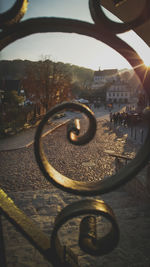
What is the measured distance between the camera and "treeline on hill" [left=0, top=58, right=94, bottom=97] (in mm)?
23128

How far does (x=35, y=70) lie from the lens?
22078mm

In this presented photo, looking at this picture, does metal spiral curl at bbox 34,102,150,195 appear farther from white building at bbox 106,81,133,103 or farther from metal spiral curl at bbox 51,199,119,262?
white building at bbox 106,81,133,103

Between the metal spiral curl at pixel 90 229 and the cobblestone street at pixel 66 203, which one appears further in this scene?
the cobblestone street at pixel 66 203

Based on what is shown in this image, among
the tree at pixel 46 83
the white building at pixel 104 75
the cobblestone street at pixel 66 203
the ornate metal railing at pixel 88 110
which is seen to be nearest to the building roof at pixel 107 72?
the white building at pixel 104 75

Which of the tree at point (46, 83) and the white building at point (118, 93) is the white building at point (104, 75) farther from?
the tree at point (46, 83)

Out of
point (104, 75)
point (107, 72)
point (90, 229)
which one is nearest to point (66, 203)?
point (90, 229)

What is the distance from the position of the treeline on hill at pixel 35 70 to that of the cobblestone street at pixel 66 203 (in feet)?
54.2

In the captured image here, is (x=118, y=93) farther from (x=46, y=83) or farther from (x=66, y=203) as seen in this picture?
(x=66, y=203)

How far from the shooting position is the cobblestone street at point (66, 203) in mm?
2119

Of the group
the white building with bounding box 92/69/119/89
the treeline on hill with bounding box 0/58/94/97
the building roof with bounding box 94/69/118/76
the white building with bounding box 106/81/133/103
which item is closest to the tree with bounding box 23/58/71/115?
the treeline on hill with bounding box 0/58/94/97

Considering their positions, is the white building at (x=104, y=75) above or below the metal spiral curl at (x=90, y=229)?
above

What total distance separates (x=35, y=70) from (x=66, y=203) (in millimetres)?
21170

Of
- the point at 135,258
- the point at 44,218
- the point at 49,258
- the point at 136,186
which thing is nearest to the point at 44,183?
the point at 44,218

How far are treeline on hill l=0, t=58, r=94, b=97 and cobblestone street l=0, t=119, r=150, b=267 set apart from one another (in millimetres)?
16533
